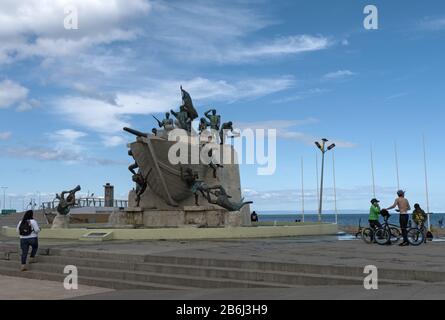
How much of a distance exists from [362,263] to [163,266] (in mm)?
4381

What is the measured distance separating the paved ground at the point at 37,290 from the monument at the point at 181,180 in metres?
12.9

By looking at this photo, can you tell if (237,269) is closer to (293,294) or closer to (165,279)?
(165,279)

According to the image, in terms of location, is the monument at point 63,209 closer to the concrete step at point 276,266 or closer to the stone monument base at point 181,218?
the stone monument base at point 181,218

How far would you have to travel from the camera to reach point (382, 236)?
17.6 meters

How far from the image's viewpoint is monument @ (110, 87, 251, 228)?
25.8 m

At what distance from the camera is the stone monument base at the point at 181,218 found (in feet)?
83.3


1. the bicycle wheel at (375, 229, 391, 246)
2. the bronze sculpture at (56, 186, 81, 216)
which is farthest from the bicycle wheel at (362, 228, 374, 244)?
the bronze sculpture at (56, 186, 81, 216)

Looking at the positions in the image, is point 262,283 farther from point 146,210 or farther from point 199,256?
point 146,210

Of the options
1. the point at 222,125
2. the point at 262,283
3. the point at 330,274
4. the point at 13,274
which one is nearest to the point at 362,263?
the point at 330,274

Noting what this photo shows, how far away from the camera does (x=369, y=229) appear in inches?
724

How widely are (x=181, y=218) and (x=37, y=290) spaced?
14645 mm

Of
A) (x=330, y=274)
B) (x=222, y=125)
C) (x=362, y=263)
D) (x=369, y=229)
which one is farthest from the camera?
(x=222, y=125)
